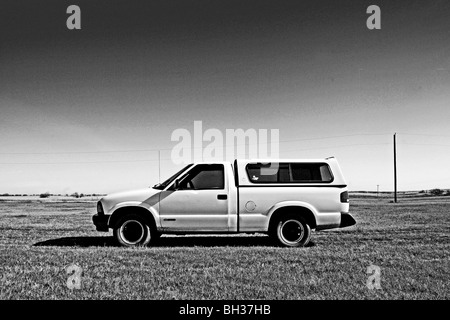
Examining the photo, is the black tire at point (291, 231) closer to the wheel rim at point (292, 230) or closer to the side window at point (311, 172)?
the wheel rim at point (292, 230)

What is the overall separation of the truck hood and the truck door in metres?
0.21

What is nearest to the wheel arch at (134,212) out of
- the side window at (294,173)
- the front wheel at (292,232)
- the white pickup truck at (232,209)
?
the white pickup truck at (232,209)

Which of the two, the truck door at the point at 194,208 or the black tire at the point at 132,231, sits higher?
the truck door at the point at 194,208

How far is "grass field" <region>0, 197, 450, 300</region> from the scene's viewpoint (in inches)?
203

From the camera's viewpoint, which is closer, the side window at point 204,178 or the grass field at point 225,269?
the grass field at point 225,269

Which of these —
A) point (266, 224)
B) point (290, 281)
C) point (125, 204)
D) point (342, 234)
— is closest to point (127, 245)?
point (125, 204)

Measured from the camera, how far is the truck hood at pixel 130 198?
9.41 metres

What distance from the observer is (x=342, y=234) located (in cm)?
1191

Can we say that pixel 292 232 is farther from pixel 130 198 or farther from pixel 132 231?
pixel 130 198

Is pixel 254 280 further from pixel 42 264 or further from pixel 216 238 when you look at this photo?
pixel 216 238

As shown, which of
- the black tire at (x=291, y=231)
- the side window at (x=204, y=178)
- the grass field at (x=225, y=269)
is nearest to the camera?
the grass field at (x=225, y=269)

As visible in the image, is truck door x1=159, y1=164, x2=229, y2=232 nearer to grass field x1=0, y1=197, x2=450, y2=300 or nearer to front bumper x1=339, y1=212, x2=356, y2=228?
grass field x1=0, y1=197, x2=450, y2=300

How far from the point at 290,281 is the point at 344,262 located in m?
1.90

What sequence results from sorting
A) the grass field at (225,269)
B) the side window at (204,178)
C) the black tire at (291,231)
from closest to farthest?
the grass field at (225,269), the black tire at (291,231), the side window at (204,178)
